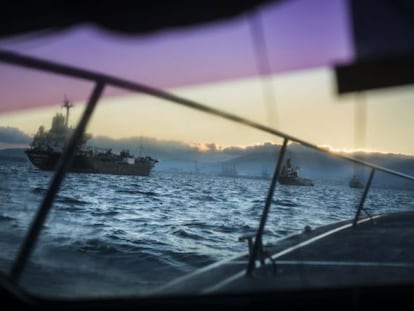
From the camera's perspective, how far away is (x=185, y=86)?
1.81m

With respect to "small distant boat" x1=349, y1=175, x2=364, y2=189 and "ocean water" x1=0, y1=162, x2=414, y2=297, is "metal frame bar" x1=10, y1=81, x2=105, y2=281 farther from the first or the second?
"small distant boat" x1=349, y1=175, x2=364, y2=189

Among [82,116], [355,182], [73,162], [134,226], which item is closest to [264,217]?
[355,182]

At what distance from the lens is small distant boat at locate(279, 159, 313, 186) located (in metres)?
2.84

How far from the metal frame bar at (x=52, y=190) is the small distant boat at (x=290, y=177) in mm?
1313

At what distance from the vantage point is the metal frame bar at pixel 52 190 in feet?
6.16

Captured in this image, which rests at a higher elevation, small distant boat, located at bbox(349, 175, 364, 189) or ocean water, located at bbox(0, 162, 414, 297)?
small distant boat, located at bbox(349, 175, 364, 189)

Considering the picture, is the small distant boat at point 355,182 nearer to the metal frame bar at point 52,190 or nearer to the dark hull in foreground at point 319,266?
the dark hull in foreground at point 319,266

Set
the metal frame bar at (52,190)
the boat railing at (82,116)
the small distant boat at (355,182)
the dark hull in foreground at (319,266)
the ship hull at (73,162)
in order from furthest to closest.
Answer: the small distant boat at (355,182)
the ship hull at (73,162)
the dark hull in foreground at (319,266)
the metal frame bar at (52,190)
the boat railing at (82,116)

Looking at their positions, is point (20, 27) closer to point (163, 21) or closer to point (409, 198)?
point (163, 21)

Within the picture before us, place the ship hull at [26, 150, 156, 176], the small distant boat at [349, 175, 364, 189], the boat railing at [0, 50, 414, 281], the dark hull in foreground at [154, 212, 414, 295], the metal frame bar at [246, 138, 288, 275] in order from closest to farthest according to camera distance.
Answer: the boat railing at [0, 50, 414, 281]
the dark hull in foreground at [154, 212, 414, 295]
the ship hull at [26, 150, 156, 176]
the metal frame bar at [246, 138, 288, 275]
the small distant boat at [349, 175, 364, 189]

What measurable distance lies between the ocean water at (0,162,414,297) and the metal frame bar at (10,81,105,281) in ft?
0.29

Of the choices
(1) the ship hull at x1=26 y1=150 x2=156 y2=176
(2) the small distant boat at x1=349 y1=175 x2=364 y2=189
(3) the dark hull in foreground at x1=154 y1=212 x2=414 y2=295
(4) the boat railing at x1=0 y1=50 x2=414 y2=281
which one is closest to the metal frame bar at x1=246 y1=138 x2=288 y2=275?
(3) the dark hull in foreground at x1=154 y1=212 x2=414 y2=295

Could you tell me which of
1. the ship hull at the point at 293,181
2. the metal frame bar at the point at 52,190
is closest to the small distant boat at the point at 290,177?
the ship hull at the point at 293,181

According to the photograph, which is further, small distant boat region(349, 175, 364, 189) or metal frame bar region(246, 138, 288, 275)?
small distant boat region(349, 175, 364, 189)
